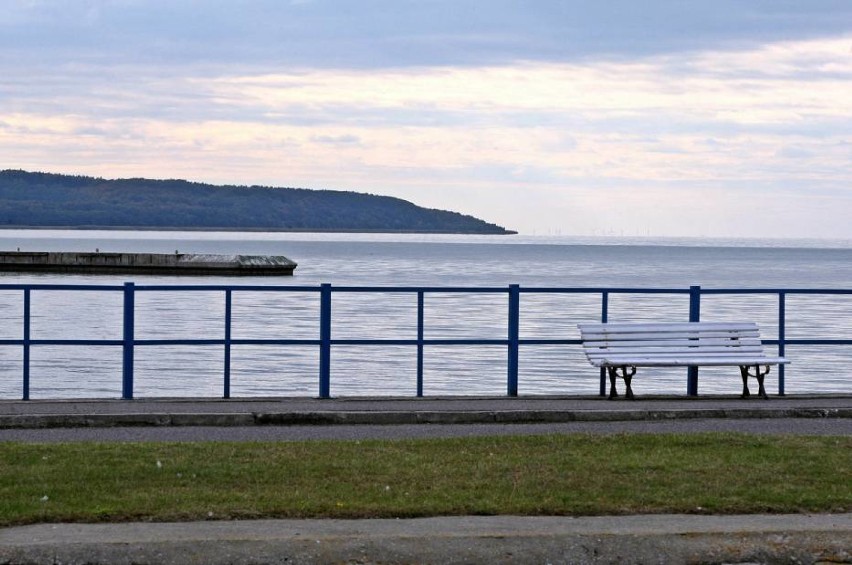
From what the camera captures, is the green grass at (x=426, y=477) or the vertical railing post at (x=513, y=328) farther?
the vertical railing post at (x=513, y=328)

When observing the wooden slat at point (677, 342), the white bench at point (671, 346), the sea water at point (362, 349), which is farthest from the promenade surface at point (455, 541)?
the sea water at point (362, 349)

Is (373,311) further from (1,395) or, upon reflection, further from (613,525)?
(613,525)

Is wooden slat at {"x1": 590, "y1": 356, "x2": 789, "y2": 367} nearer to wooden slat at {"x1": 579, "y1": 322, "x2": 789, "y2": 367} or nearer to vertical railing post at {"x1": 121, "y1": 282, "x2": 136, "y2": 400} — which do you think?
wooden slat at {"x1": 579, "y1": 322, "x2": 789, "y2": 367}

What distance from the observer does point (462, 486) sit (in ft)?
30.2

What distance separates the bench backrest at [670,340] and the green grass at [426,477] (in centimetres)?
351

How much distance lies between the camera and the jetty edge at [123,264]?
99.9m

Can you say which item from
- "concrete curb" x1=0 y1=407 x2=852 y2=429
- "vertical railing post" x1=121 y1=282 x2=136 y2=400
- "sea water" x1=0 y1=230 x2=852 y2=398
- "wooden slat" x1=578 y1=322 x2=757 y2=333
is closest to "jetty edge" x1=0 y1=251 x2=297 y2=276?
"sea water" x1=0 y1=230 x2=852 y2=398

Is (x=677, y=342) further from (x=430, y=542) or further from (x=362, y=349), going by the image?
(x=362, y=349)

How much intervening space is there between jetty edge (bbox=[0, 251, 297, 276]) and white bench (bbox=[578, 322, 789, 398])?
284 feet

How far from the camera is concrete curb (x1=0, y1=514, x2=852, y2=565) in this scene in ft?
24.2

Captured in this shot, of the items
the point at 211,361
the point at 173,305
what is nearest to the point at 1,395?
the point at 211,361

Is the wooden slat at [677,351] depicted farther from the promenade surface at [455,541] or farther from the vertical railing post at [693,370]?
the promenade surface at [455,541]

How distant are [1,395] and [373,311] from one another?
103 feet

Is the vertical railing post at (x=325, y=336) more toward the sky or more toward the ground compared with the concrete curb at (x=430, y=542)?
more toward the sky
